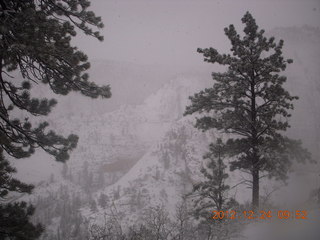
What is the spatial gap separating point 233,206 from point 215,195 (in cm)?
96

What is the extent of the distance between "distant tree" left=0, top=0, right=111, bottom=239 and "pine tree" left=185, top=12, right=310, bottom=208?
496 cm

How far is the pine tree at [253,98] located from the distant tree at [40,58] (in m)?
4.96

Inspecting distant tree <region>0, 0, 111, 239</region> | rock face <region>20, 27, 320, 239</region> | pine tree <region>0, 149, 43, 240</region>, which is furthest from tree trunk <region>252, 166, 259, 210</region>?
rock face <region>20, 27, 320, 239</region>

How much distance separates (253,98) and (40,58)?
25.8ft

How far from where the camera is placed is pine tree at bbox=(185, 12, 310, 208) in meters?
9.20

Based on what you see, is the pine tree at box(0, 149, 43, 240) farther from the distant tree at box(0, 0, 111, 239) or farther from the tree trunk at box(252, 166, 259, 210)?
the tree trunk at box(252, 166, 259, 210)

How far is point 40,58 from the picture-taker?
5.15 m

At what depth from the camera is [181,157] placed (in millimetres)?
90750

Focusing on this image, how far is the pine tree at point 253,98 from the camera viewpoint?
30.2 ft
